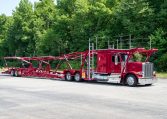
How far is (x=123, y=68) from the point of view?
24.6m

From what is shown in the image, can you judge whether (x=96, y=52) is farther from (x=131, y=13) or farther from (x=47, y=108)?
(x=131, y=13)

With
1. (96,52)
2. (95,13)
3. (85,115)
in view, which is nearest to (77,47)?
(95,13)

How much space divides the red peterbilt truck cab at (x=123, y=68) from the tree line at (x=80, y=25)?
7.96 metres

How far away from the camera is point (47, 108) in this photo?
13.8m

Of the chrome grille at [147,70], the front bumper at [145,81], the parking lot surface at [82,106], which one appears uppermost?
the chrome grille at [147,70]

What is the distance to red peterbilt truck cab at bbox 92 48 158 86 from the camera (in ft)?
76.8

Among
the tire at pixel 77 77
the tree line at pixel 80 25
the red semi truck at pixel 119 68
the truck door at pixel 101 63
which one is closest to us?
the red semi truck at pixel 119 68

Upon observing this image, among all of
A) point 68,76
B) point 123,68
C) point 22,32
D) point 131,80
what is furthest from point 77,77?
point 22,32

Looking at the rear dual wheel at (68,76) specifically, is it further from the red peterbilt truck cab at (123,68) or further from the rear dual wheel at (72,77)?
the red peterbilt truck cab at (123,68)

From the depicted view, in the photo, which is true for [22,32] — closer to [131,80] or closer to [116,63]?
[116,63]

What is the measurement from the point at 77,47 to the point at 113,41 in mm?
8769

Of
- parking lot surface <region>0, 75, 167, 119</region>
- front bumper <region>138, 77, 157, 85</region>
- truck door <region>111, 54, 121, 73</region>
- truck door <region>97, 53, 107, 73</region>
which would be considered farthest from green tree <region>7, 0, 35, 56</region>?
parking lot surface <region>0, 75, 167, 119</region>

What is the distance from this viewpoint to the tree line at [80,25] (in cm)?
4275

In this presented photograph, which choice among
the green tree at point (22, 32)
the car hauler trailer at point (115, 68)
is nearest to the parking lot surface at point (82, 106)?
the car hauler trailer at point (115, 68)
